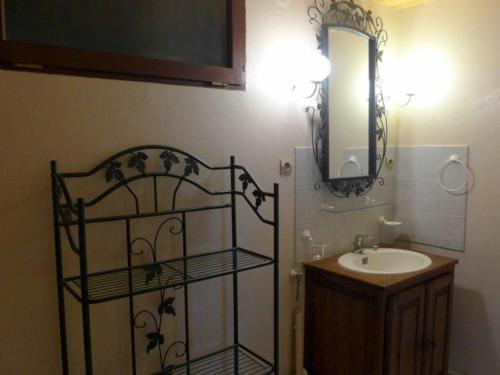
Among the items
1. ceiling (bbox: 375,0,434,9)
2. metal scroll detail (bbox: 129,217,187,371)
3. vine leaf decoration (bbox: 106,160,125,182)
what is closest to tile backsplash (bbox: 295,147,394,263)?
metal scroll detail (bbox: 129,217,187,371)

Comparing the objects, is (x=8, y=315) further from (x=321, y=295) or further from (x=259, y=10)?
(x=259, y=10)

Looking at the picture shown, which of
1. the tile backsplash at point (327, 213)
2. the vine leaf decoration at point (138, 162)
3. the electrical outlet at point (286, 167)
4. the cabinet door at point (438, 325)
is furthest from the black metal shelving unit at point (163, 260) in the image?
the cabinet door at point (438, 325)

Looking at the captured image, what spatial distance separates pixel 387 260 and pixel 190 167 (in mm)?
1363

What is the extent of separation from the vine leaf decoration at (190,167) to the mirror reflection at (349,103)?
2.78ft

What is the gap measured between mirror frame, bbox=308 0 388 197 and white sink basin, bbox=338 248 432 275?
35 centimetres

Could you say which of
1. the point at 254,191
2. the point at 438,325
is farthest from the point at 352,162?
the point at 438,325

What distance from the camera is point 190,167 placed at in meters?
1.59

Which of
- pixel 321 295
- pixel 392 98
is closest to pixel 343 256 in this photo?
pixel 321 295

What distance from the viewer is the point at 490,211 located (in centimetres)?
215

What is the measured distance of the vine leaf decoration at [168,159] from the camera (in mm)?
1511

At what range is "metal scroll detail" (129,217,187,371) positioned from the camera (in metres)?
1.50

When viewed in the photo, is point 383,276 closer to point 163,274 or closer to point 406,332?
point 406,332

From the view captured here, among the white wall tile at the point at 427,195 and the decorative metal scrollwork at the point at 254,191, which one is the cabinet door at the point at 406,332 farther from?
the decorative metal scrollwork at the point at 254,191

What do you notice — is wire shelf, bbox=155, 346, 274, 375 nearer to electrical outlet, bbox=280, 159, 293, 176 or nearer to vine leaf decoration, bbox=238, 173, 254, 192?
vine leaf decoration, bbox=238, 173, 254, 192
